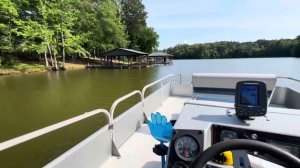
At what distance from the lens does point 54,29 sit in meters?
35.8

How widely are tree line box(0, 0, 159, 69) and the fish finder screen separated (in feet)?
105

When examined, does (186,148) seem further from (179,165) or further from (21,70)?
(21,70)

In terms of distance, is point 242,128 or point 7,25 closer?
point 242,128

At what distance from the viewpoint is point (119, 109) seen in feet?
34.8

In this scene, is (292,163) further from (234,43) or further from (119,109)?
(234,43)

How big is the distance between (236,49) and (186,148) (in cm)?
11575

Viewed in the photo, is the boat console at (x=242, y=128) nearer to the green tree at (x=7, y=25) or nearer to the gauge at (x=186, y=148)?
the gauge at (x=186, y=148)

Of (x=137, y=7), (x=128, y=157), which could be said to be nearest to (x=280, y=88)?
(x=128, y=157)

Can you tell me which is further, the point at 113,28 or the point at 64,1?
the point at 113,28

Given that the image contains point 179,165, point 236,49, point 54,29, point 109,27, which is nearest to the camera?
point 179,165

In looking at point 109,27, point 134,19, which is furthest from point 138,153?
point 134,19

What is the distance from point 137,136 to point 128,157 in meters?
0.84

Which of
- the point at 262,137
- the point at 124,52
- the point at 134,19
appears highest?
the point at 134,19

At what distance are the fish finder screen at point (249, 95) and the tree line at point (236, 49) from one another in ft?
320
